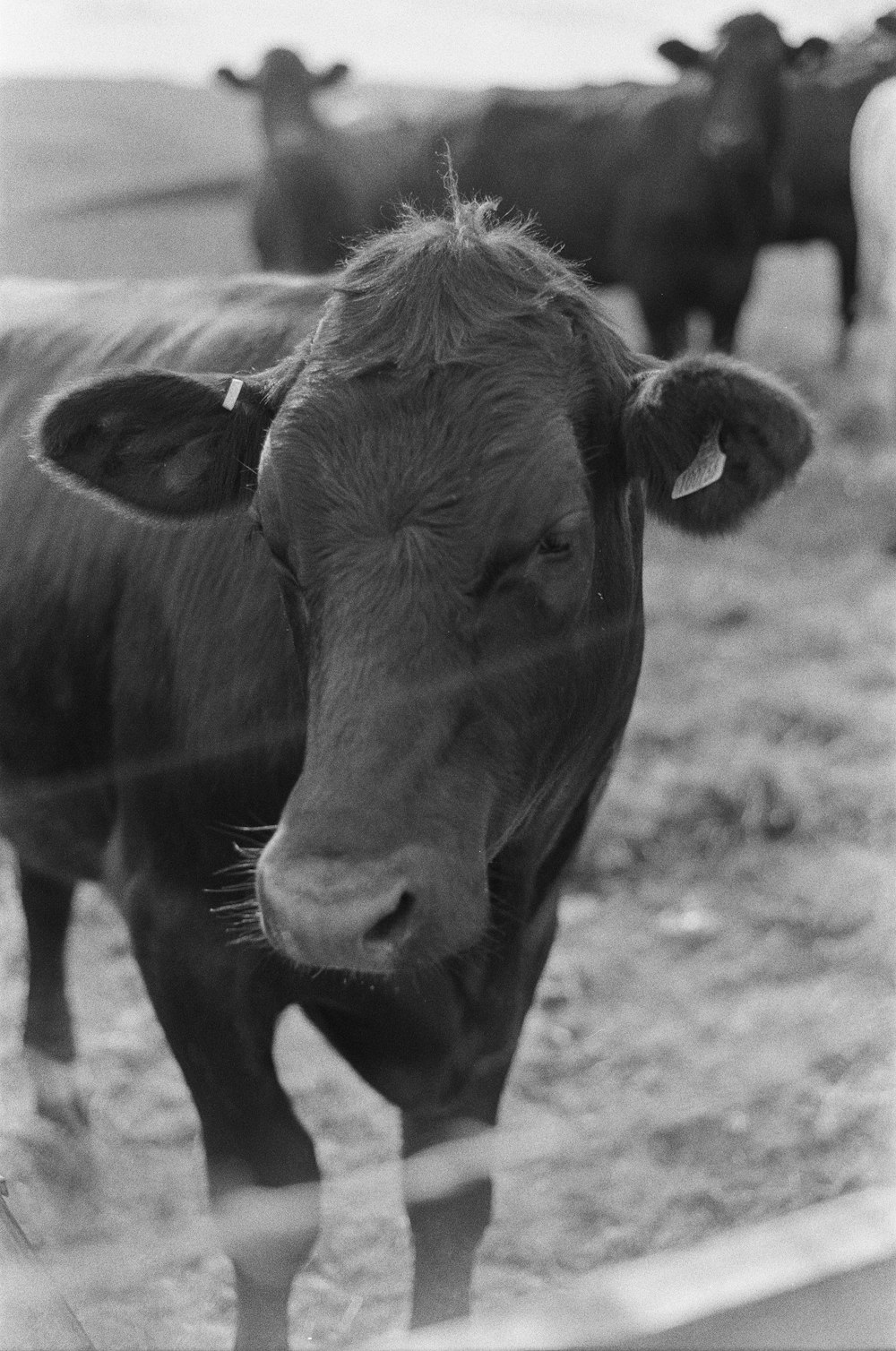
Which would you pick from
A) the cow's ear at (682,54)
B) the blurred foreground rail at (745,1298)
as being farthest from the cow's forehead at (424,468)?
the cow's ear at (682,54)

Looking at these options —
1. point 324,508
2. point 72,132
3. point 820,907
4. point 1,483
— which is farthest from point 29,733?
point 72,132

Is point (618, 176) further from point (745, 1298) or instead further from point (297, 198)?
point (745, 1298)

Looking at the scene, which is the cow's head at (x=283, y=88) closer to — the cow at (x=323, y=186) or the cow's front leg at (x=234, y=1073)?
the cow at (x=323, y=186)

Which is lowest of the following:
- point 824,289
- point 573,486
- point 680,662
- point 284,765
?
point 824,289

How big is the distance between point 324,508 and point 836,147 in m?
11.3

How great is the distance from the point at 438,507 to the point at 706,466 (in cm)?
44

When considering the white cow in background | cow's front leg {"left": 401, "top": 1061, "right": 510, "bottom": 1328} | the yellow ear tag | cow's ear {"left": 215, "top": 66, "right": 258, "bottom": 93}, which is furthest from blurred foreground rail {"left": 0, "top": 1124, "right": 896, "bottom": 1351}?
cow's ear {"left": 215, "top": 66, "right": 258, "bottom": 93}

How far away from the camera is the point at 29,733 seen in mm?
3115

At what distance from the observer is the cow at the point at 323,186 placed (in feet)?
35.5

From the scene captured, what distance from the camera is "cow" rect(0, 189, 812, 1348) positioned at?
2.00 meters

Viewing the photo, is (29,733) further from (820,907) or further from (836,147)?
(836,147)

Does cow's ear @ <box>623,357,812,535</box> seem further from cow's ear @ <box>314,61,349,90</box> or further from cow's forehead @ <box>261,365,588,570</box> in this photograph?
cow's ear @ <box>314,61,349,90</box>

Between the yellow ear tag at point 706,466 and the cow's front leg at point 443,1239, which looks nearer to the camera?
the yellow ear tag at point 706,466

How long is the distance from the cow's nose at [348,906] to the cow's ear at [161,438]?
757 millimetres
